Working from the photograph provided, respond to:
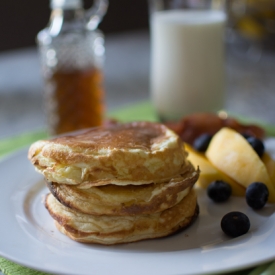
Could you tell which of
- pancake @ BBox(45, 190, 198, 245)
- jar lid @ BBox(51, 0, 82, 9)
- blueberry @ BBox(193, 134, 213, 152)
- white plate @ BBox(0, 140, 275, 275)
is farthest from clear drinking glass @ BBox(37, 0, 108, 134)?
pancake @ BBox(45, 190, 198, 245)

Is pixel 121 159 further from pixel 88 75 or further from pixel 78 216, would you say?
pixel 88 75

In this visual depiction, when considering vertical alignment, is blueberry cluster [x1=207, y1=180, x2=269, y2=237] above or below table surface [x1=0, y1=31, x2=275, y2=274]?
above

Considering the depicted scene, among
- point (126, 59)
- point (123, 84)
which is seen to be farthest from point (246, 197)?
point (126, 59)

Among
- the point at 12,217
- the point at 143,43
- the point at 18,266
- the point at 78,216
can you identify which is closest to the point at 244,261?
the point at 78,216

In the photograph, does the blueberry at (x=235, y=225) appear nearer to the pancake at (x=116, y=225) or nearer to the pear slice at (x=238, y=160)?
the pancake at (x=116, y=225)

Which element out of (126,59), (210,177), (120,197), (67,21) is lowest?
(126,59)

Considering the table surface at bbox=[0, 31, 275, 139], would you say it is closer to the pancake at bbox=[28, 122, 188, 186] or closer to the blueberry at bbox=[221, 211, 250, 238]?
the pancake at bbox=[28, 122, 188, 186]

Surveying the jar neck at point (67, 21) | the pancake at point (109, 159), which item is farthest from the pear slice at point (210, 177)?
the jar neck at point (67, 21)

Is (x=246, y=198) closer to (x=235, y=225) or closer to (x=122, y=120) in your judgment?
(x=235, y=225)
